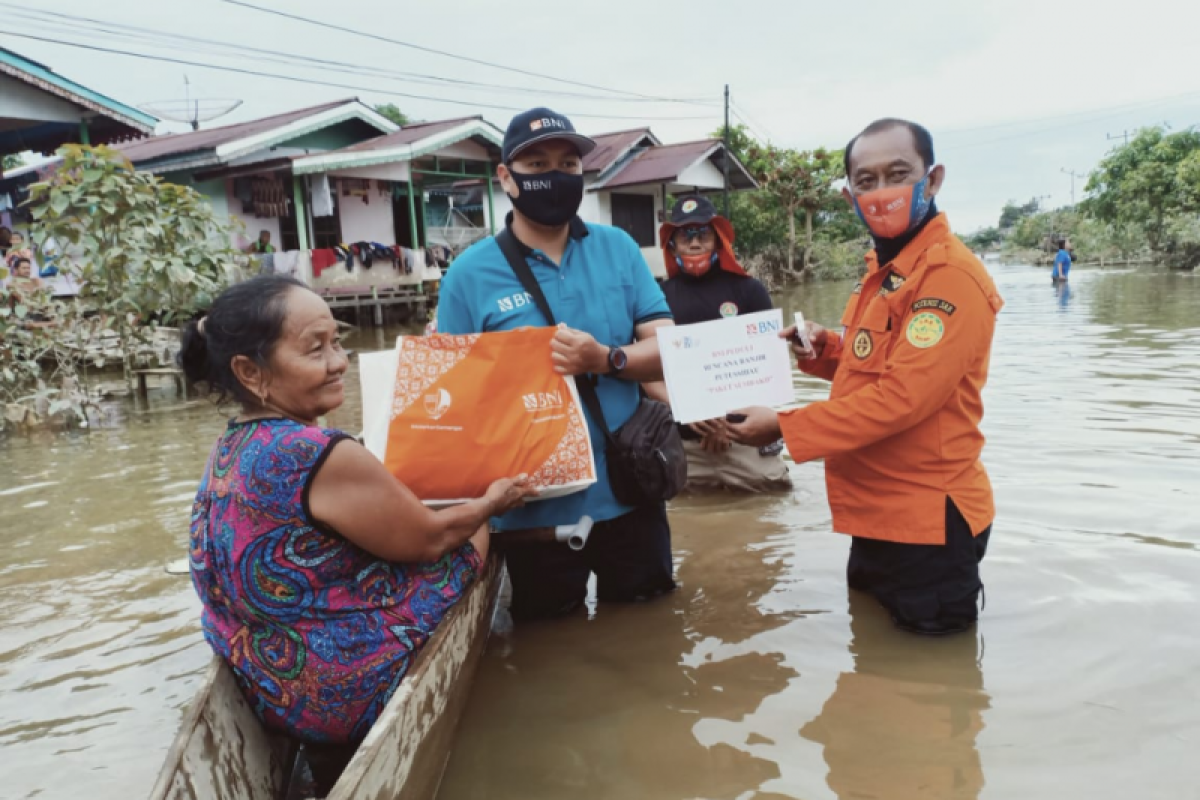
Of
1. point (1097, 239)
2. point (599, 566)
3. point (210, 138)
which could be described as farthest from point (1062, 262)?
point (1097, 239)

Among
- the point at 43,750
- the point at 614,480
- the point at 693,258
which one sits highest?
the point at 693,258

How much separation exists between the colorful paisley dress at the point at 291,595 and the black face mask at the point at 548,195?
1.23 metres

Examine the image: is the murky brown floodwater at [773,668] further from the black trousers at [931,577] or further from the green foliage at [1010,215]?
the green foliage at [1010,215]

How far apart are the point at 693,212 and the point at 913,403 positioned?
248 cm

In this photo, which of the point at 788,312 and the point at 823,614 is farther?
the point at 788,312

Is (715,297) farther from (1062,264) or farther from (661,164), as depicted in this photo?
(661,164)

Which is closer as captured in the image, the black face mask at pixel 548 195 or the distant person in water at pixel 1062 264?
the black face mask at pixel 548 195

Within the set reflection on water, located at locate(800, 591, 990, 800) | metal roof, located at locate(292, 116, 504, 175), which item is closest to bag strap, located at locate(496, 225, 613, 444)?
reflection on water, located at locate(800, 591, 990, 800)

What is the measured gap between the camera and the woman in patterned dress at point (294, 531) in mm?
2082

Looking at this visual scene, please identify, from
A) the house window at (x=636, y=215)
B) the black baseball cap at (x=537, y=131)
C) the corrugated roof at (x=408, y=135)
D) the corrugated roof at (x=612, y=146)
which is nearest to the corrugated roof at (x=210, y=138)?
the corrugated roof at (x=408, y=135)

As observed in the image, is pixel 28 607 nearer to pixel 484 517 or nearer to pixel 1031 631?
pixel 484 517

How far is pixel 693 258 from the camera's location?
495 centimetres

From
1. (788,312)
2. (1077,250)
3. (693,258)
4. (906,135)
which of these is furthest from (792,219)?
(906,135)

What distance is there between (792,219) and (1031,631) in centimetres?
3003
